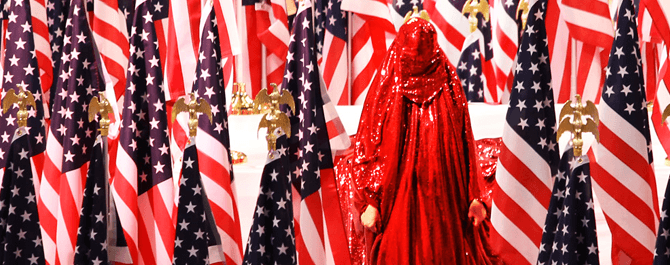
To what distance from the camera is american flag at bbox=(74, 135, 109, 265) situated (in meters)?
2.99

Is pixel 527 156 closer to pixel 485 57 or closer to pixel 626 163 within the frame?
pixel 626 163

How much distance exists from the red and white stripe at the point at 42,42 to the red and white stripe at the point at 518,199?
2.49 metres

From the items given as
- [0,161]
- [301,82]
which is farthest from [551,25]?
[0,161]

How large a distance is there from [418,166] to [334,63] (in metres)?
2.08

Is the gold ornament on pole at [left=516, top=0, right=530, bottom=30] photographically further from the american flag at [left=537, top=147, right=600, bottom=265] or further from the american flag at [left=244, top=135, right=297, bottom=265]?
the american flag at [left=244, top=135, right=297, bottom=265]

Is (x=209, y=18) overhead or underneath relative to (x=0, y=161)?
overhead

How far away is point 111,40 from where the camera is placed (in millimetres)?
3561

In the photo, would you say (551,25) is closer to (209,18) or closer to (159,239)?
(209,18)

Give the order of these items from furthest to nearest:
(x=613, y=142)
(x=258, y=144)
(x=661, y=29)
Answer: (x=258, y=144)
(x=661, y=29)
(x=613, y=142)

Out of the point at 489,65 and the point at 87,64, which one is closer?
the point at 87,64

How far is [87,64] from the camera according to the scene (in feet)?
10.7

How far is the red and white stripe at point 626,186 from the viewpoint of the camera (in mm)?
2934

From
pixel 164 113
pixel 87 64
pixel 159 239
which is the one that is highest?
pixel 87 64

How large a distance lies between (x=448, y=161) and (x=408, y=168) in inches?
7.5
